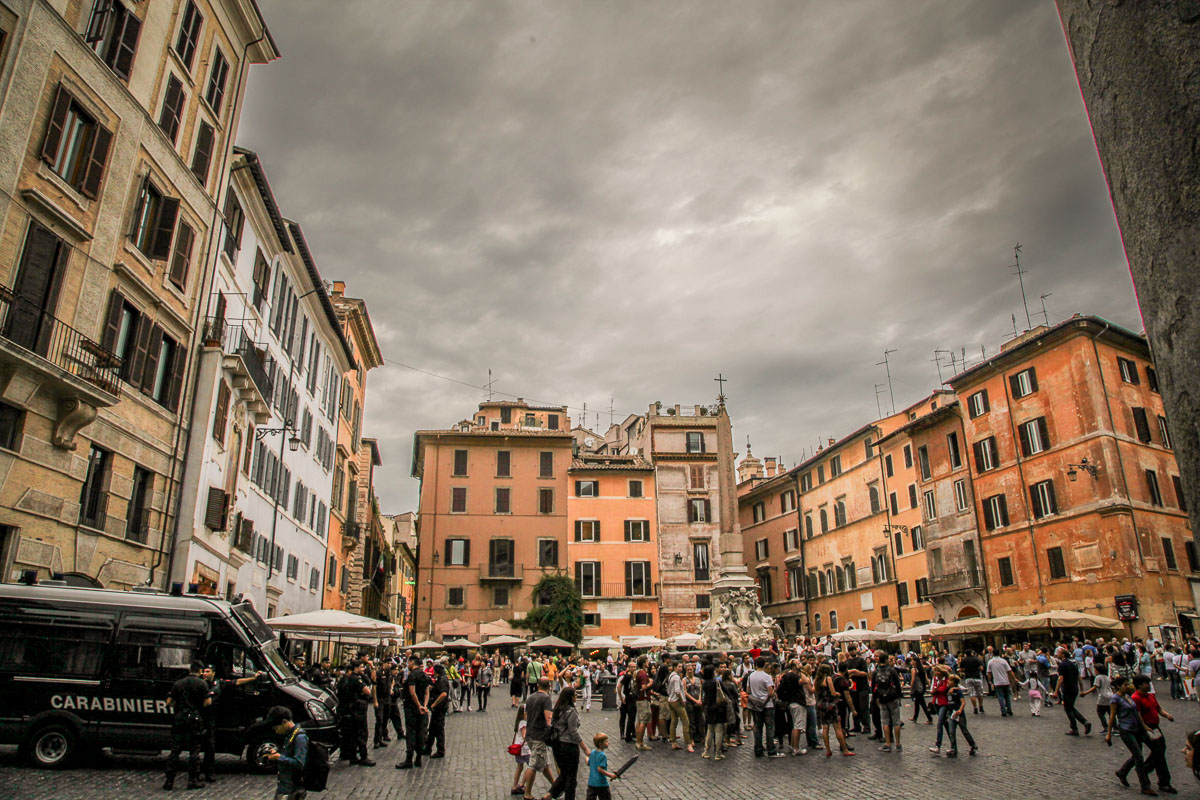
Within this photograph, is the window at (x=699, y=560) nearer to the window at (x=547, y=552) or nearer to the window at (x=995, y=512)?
the window at (x=547, y=552)

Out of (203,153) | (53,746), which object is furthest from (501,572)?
(53,746)

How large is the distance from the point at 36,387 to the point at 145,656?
4.93 metres

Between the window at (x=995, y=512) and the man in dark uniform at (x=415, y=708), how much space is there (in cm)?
2944

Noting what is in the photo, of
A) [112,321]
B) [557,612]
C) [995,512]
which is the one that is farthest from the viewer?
[557,612]

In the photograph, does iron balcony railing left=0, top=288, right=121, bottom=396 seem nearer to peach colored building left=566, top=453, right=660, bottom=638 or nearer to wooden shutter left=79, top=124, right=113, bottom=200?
wooden shutter left=79, top=124, right=113, bottom=200

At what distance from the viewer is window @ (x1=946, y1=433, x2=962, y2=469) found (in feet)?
128

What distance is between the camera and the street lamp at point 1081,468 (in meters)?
31.2

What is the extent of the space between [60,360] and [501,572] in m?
36.2

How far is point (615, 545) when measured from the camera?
5100cm

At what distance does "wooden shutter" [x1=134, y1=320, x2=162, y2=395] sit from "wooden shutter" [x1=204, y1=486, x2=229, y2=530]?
3296 millimetres

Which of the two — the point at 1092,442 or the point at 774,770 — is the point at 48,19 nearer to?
A: the point at 774,770

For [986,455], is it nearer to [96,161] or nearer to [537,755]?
[537,755]

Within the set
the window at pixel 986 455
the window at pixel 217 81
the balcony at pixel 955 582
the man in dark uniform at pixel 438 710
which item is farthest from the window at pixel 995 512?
the window at pixel 217 81

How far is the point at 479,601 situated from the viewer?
48.2 metres
